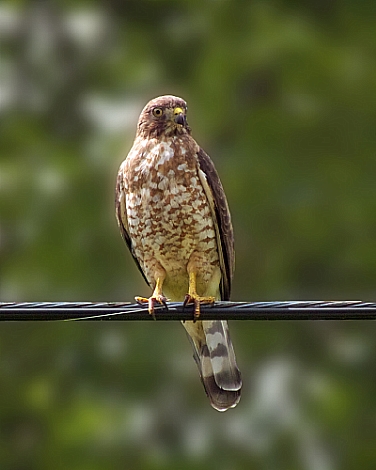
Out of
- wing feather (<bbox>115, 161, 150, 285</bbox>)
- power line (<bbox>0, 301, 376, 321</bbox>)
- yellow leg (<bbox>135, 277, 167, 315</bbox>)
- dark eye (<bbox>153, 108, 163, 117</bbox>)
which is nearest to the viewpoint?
power line (<bbox>0, 301, 376, 321</bbox>)

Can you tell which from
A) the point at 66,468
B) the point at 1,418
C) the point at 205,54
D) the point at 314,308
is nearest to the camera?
the point at 314,308

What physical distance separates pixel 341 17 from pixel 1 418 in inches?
227

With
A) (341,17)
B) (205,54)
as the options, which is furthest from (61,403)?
(341,17)

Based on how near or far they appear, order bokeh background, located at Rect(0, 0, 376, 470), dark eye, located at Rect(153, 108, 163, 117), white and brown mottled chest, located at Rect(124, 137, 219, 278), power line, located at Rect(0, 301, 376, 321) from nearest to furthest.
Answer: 1. power line, located at Rect(0, 301, 376, 321)
2. white and brown mottled chest, located at Rect(124, 137, 219, 278)
3. dark eye, located at Rect(153, 108, 163, 117)
4. bokeh background, located at Rect(0, 0, 376, 470)

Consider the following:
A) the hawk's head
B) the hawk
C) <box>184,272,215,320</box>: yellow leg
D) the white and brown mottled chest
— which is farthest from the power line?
the hawk's head

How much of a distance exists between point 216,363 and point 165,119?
4.48ft

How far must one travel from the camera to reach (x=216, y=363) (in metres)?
5.82

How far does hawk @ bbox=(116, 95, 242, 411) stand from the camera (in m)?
5.46

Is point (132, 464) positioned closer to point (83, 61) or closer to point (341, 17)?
point (83, 61)

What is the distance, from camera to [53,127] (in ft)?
37.3

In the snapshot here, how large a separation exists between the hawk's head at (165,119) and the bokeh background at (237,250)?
3.70 meters

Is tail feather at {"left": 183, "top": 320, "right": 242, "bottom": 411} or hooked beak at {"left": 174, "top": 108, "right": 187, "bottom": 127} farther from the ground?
hooked beak at {"left": 174, "top": 108, "right": 187, "bottom": 127}

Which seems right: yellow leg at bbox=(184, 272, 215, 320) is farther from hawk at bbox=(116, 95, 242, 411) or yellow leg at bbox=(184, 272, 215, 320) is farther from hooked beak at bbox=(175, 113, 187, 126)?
hooked beak at bbox=(175, 113, 187, 126)

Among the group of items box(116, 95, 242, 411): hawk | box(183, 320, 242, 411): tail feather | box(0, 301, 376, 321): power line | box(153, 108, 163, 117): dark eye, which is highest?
box(153, 108, 163, 117): dark eye
